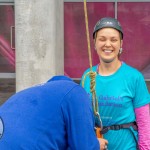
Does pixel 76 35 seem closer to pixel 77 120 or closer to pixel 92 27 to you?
pixel 92 27

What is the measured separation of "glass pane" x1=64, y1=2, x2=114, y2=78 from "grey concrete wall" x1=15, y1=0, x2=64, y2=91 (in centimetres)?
108

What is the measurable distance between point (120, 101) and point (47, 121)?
1.03 metres

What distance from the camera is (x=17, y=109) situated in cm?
182

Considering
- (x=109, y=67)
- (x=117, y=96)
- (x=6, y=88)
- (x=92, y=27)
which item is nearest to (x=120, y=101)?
(x=117, y=96)

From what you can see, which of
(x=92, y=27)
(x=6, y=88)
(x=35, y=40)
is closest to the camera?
(x=35, y=40)

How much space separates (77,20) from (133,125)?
13.3 ft

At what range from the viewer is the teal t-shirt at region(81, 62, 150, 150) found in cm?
275

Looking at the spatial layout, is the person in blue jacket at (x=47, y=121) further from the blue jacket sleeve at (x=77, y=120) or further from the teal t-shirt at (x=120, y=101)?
the teal t-shirt at (x=120, y=101)

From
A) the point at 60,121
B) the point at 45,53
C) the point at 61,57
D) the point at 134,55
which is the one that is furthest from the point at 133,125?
the point at 134,55

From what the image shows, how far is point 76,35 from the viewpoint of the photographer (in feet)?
21.9

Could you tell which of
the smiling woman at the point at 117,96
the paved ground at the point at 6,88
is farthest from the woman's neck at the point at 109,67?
the paved ground at the point at 6,88

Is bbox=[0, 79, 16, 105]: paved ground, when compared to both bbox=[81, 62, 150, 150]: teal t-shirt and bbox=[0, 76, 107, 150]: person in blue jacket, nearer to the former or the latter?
bbox=[81, 62, 150, 150]: teal t-shirt

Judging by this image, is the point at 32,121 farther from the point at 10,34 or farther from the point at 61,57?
the point at 10,34

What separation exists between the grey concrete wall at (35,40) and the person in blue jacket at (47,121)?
12.2 feet
